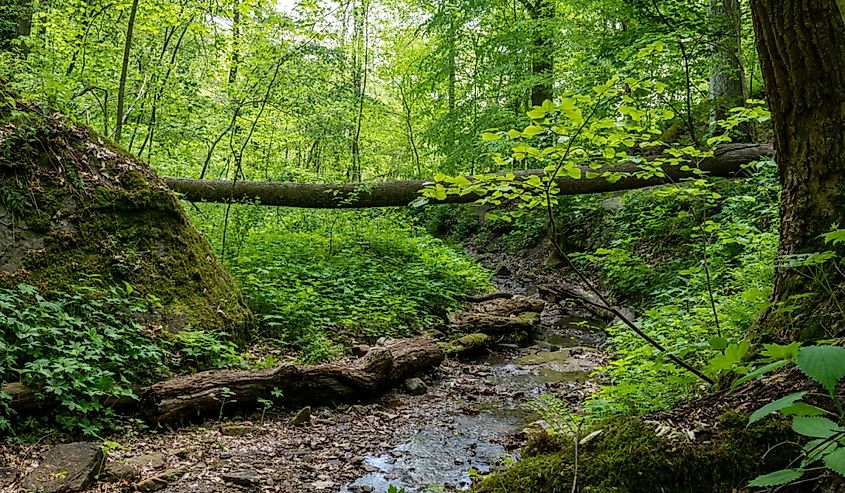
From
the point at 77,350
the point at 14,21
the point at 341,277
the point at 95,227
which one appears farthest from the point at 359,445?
the point at 14,21

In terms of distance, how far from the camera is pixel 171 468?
3.92m

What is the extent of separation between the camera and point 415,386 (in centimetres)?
637

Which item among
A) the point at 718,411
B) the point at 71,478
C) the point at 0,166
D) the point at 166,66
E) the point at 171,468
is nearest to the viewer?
the point at 718,411

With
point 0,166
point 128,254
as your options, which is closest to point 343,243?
point 128,254

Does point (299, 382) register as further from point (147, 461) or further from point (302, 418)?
point (147, 461)

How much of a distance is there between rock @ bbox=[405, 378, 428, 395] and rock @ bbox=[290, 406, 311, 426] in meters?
1.40

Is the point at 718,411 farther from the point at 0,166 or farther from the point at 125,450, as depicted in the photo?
the point at 0,166

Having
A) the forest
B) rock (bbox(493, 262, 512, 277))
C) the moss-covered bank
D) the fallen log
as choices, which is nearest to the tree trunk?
the forest

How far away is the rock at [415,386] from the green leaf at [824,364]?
5332mm

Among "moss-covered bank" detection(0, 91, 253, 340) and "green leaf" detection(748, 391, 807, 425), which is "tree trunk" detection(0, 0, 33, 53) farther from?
"green leaf" detection(748, 391, 807, 425)

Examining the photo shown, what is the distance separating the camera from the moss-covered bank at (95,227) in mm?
5230

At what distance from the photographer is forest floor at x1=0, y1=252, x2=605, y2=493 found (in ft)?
12.8

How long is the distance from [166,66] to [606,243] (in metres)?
9.46

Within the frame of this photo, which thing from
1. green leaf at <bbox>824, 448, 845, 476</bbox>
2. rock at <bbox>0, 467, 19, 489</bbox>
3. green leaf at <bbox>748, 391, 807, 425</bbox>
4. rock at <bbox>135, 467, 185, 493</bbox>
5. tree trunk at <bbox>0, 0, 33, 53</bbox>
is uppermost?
tree trunk at <bbox>0, 0, 33, 53</bbox>
